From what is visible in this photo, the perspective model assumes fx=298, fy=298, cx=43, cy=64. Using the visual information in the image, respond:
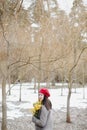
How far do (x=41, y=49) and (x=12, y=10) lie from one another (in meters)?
A: 4.08

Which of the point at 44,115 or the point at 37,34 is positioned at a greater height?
the point at 37,34

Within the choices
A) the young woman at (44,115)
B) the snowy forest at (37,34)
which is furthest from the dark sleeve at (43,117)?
the snowy forest at (37,34)

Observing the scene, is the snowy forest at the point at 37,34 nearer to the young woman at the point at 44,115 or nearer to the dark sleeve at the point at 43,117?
the young woman at the point at 44,115

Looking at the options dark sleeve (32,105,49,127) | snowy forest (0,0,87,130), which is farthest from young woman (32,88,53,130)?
snowy forest (0,0,87,130)

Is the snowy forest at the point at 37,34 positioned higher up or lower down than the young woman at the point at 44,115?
higher up

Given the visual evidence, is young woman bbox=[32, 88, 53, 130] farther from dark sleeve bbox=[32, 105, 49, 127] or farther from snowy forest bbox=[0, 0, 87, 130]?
snowy forest bbox=[0, 0, 87, 130]

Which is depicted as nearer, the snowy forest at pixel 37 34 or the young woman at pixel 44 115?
the young woman at pixel 44 115

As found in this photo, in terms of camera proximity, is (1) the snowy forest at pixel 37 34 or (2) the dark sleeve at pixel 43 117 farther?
(1) the snowy forest at pixel 37 34

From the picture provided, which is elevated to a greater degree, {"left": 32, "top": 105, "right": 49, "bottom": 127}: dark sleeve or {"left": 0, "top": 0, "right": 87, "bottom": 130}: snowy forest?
{"left": 0, "top": 0, "right": 87, "bottom": 130}: snowy forest

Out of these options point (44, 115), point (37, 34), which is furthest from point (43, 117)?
point (37, 34)

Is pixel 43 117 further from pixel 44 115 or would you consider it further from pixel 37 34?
pixel 37 34

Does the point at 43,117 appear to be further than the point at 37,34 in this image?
No

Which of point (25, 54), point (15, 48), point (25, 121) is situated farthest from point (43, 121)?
point (25, 121)

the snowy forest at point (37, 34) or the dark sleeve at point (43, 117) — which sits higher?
the snowy forest at point (37, 34)
